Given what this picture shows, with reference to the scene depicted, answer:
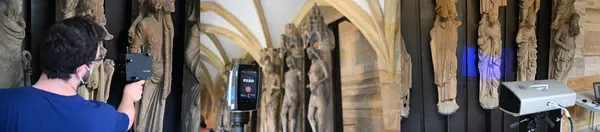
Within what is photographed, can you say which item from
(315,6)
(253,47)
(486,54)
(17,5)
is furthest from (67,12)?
(486,54)

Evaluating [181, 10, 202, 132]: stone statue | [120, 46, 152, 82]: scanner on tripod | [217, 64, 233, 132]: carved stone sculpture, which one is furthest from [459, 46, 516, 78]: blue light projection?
[120, 46, 152, 82]: scanner on tripod

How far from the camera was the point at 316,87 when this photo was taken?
3.99 meters

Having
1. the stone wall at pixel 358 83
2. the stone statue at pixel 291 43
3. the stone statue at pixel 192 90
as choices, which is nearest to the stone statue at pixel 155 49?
the stone statue at pixel 192 90

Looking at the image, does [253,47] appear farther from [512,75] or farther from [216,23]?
[512,75]

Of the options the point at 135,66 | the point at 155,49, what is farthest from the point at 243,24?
the point at 135,66

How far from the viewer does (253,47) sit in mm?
3588

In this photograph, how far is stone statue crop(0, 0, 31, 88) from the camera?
2.12 metres

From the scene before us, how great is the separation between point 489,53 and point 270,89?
3.04 m

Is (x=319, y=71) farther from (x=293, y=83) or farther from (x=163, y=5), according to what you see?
(x=163, y=5)

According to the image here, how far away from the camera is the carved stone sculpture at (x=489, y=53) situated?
568 cm

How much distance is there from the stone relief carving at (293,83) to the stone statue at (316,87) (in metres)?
0.08

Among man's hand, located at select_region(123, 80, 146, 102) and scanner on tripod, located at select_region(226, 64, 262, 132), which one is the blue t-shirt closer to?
man's hand, located at select_region(123, 80, 146, 102)

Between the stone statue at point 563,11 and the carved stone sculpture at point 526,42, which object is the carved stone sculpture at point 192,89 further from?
the stone statue at point 563,11

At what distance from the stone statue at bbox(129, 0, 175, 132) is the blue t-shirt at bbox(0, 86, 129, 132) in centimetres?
114
